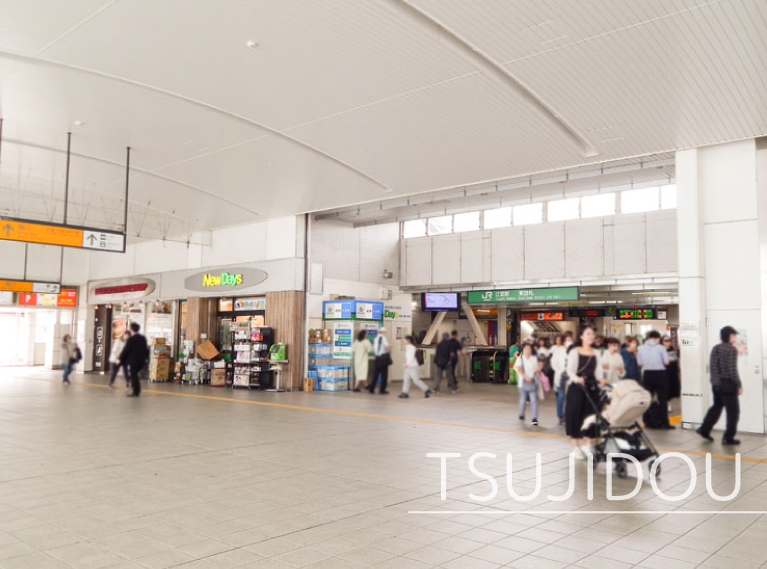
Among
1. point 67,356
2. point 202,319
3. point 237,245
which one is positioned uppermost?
point 237,245

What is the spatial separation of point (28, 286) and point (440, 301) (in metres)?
13.7

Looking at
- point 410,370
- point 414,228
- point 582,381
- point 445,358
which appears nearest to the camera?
point 582,381

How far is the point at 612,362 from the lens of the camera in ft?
19.0

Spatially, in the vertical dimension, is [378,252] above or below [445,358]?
above

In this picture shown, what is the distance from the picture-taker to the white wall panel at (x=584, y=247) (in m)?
15.4

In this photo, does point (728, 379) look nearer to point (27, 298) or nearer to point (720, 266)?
point (720, 266)

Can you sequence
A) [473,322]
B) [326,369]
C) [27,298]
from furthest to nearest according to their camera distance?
[473,322], [27,298], [326,369]

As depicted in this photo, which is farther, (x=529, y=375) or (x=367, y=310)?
(x=367, y=310)

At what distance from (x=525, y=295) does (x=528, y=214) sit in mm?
2296

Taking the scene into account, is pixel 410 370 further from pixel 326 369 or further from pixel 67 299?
pixel 67 299

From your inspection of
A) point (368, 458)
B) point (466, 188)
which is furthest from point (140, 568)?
point (466, 188)

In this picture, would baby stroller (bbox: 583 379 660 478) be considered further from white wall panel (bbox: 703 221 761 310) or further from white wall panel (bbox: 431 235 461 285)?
white wall panel (bbox: 431 235 461 285)

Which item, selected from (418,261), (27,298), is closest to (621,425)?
(418,261)

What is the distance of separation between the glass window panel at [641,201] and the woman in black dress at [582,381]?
30.6ft
